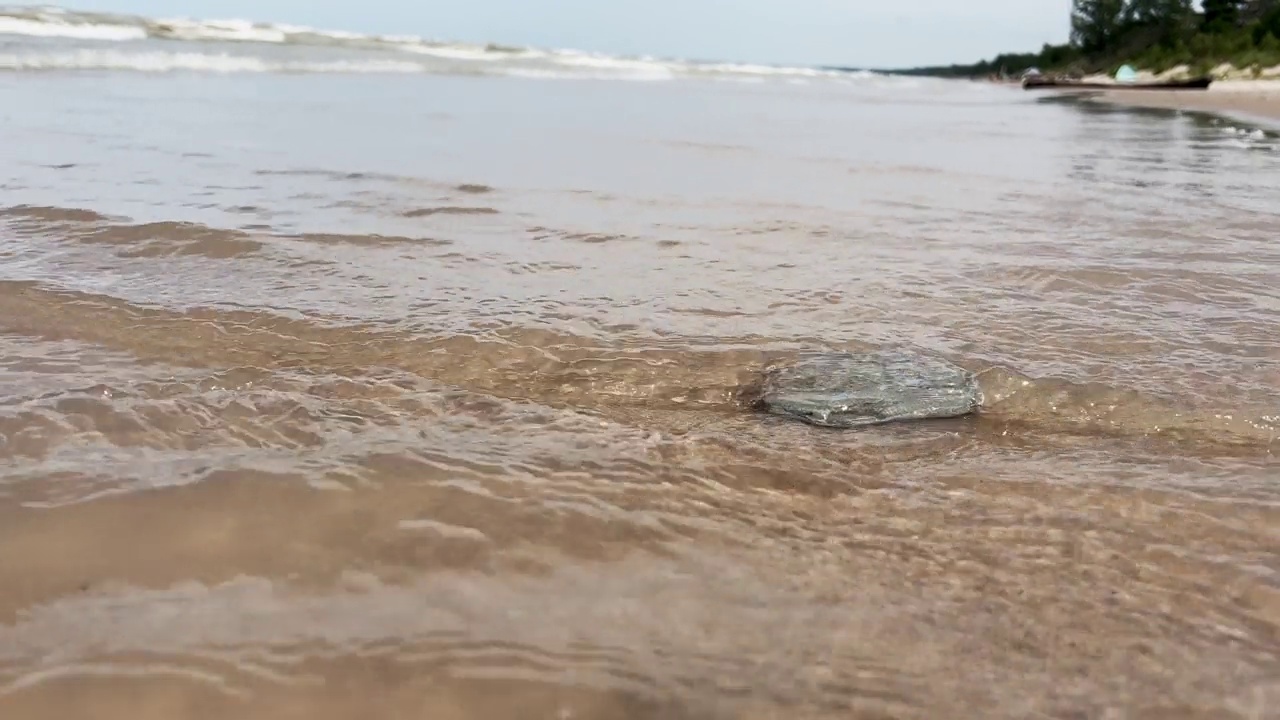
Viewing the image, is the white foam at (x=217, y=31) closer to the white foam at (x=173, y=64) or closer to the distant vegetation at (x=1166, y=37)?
the white foam at (x=173, y=64)

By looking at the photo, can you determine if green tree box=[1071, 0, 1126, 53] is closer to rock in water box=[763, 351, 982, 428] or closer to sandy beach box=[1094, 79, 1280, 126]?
sandy beach box=[1094, 79, 1280, 126]

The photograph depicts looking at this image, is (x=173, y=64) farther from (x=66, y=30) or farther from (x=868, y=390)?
(x=868, y=390)

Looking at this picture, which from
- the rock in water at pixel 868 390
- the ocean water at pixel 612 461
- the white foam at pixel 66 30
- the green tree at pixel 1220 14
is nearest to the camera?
the ocean water at pixel 612 461

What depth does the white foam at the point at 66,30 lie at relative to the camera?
20734 millimetres

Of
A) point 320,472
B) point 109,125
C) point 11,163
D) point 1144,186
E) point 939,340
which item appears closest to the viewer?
point 320,472

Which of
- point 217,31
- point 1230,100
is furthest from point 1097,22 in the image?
point 217,31

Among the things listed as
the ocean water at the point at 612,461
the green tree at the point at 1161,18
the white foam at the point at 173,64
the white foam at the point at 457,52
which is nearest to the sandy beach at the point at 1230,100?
the ocean water at the point at 612,461

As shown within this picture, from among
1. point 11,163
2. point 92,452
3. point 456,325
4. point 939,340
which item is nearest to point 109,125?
point 11,163

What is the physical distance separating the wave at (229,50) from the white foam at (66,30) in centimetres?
2

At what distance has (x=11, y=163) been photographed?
548 centimetres

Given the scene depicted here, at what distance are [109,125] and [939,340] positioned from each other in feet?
24.7

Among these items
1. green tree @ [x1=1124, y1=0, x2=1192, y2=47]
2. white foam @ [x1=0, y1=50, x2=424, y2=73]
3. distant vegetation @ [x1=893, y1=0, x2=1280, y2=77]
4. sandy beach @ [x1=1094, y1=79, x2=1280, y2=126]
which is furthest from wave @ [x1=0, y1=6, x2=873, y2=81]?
green tree @ [x1=1124, y1=0, x2=1192, y2=47]

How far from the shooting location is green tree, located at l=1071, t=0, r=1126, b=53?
2309 inches

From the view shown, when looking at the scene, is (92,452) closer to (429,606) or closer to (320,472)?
(320,472)
